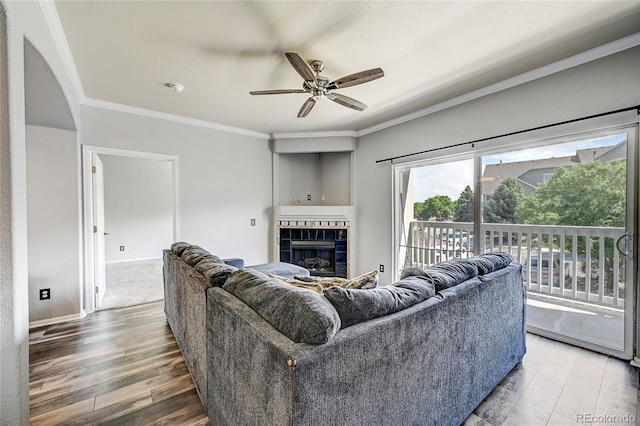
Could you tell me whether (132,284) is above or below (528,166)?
below

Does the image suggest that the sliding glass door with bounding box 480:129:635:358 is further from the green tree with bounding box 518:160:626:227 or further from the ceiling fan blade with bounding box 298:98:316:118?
the ceiling fan blade with bounding box 298:98:316:118

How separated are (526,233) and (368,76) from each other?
7.39ft

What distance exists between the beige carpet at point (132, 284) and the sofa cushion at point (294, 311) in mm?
3113

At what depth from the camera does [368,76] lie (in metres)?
2.14

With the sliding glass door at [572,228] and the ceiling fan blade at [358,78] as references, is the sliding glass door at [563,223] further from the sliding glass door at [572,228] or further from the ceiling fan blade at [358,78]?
the ceiling fan blade at [358,78]

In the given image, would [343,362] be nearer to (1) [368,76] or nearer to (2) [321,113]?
(1) [368,76]

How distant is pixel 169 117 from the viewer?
3.77 meters

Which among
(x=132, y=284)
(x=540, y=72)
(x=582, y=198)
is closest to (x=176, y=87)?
(x=132, y=284)

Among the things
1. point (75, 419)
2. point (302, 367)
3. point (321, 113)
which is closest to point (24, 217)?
point (75, 419)

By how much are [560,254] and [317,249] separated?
10.0 ft

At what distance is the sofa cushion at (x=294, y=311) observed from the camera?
37.6 inches

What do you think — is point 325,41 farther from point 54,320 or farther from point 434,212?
point 54,320

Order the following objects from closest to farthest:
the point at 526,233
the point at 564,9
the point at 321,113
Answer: the point at 564,9 → the point at 526,233 → the point at 321,113

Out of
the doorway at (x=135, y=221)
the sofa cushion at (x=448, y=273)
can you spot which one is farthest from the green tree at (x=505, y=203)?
the doorway at (x=135, y=221)
